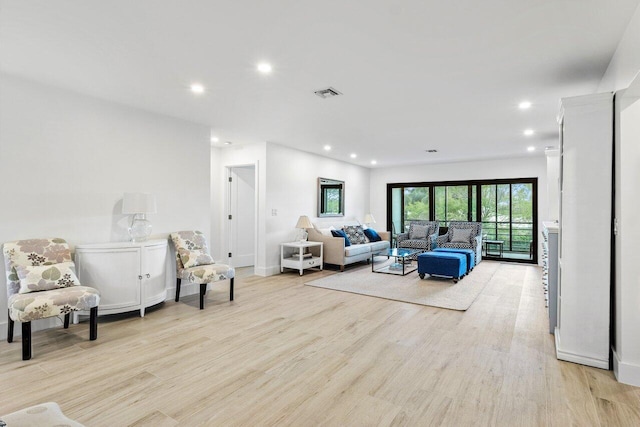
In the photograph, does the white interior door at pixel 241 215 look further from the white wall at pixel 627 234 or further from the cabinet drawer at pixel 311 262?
the white wall at pixel 627 234

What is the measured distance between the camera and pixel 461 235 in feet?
24.8

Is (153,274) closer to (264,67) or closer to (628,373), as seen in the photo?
(264,67)

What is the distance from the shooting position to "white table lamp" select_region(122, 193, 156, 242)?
3805mm

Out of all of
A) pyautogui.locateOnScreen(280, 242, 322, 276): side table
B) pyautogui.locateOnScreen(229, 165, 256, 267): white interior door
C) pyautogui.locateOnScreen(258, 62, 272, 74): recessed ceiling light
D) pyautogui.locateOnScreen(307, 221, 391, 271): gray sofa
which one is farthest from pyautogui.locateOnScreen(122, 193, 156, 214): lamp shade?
pyautogui.locateOnScreen(307, 221, 391, 271): gray sofa

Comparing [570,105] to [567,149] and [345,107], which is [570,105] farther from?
[345,107]

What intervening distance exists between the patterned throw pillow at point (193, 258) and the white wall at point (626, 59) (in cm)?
442

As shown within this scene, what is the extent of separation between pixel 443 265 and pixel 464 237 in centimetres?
237

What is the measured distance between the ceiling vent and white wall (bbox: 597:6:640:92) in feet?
7.61

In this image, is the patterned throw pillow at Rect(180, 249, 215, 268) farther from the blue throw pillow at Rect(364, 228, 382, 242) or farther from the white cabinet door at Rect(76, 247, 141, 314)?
the blue throw pillow at Rect(364, 228, 382, 242)

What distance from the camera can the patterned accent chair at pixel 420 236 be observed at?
305 inches

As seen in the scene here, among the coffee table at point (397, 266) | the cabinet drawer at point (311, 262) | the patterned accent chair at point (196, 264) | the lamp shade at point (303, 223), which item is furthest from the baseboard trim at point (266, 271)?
the coffee table at point (397, 266)

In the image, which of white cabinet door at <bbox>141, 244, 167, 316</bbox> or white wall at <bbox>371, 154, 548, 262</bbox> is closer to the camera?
white cabinet door at <bbox>141, 244, 167, 316</bbox>

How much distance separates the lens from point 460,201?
8.59m

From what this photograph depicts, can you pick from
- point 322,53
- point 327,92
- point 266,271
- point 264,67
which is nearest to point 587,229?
point 322,53
